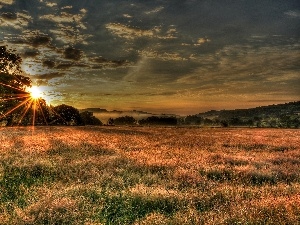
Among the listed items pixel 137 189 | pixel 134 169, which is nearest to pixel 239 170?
pixel 134 169

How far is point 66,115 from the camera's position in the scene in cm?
6931

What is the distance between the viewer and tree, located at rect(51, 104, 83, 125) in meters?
66.7

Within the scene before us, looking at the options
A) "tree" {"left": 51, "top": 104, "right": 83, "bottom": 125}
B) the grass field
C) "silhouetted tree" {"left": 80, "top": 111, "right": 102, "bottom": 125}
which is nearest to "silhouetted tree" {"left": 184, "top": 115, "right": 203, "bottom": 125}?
"silhouetted tree" {"left": 80, "top": 111, "right": 102, "bottom": 125}

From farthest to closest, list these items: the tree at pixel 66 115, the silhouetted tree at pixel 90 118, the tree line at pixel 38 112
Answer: the silhouetted tree at pixel 90 118 → the tree at pixel 66 115 → the tree line at pixel 38 112

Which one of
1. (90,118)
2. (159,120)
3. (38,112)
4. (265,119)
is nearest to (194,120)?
(159,120)

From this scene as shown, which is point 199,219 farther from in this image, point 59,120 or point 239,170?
point 59,120

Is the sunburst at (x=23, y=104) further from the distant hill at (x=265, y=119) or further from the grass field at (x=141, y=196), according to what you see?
the distant hill at (x=265, y=119)

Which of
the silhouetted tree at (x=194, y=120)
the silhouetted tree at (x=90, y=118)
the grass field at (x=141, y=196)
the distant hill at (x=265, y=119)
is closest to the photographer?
the grass field at (x=141, y=196)

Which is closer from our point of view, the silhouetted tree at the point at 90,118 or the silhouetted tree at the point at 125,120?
the silhouetted tree at the point at 90,118

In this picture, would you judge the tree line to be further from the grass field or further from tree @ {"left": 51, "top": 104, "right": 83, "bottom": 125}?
the grass field

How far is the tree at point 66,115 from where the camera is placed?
6669cm

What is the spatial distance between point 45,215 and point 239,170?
737 cm

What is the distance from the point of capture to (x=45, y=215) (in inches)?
222

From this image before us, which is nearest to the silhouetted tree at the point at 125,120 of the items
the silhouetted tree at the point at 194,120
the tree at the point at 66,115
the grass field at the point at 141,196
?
the tree at the point at 66,115
